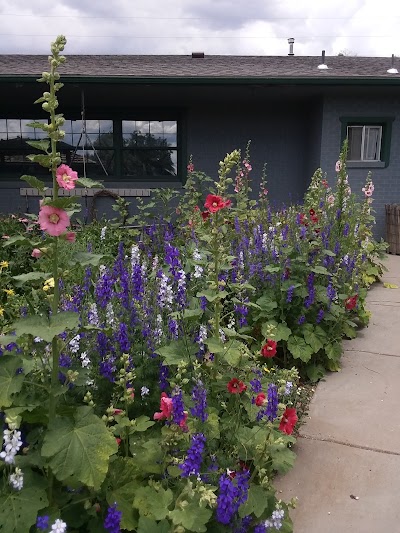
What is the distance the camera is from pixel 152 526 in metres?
1.85

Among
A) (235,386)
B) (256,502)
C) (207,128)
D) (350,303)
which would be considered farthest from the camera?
(207,128)

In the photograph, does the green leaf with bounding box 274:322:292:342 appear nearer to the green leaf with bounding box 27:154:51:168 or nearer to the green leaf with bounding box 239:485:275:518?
the green leaf with bounding box 239:485:275:518

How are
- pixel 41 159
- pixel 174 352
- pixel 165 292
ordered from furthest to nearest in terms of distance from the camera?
pixel 165 292
pixel 174 352
pixel 41 159

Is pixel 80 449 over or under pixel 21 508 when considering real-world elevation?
over

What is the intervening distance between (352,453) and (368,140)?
27.1ft

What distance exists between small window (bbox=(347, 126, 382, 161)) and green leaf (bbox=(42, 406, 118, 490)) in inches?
365

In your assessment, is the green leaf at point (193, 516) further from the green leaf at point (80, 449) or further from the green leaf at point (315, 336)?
the green leaf at point (315, 336)

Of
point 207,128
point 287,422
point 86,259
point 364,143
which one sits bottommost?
point 287,422

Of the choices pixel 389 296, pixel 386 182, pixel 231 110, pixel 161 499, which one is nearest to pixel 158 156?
pixel 231 110

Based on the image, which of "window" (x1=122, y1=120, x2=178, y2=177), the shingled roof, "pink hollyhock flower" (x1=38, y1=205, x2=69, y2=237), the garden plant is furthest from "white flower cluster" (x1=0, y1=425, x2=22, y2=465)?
"window" (x1=122, y1=120, x2=178, y2=177)

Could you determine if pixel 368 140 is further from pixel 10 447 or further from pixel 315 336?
pixel 10 447

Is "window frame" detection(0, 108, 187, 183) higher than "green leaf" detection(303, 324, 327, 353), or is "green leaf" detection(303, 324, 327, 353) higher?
"window frame" detection(0, 108, 187, 183)

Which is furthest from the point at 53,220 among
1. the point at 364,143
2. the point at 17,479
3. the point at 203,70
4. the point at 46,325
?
the point at 364,143

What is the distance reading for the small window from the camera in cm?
995
